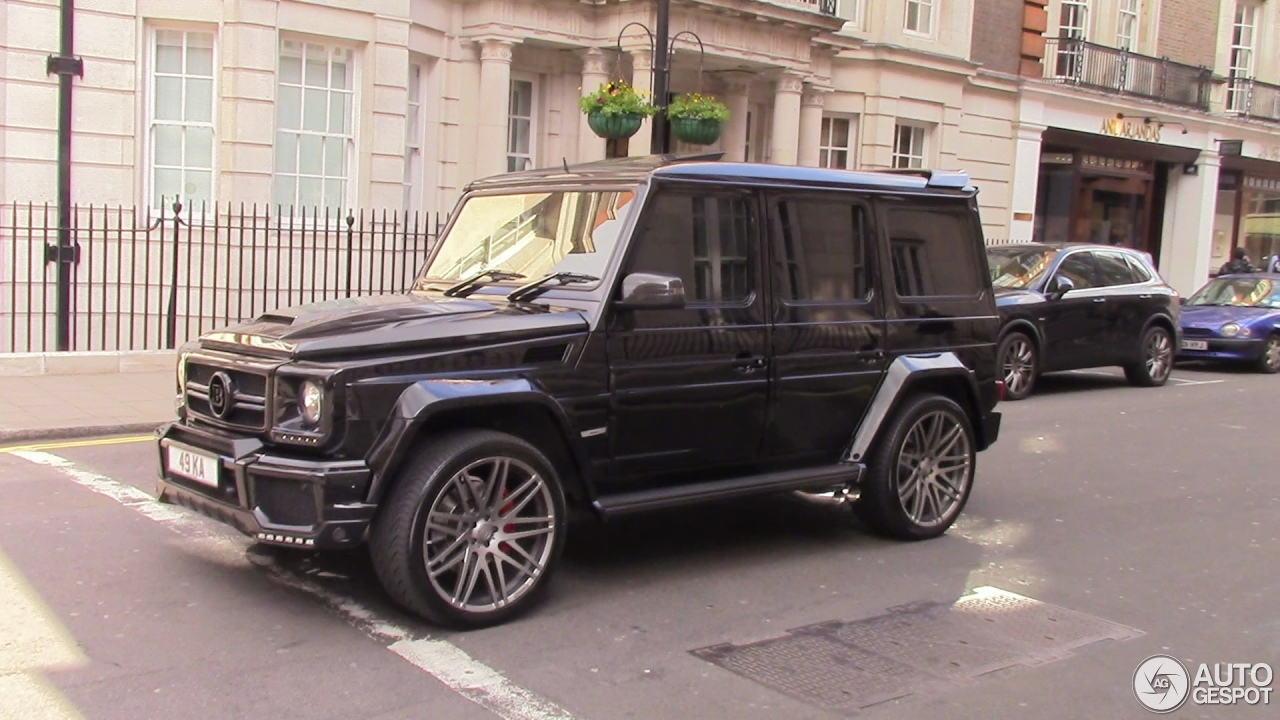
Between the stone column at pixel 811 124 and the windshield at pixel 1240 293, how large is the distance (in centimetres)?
648

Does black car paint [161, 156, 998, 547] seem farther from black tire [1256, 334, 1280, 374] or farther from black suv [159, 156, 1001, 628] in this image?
black tire [1256, 334, 1280, 374]

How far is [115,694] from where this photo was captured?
174 inches

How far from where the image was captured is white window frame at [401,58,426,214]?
1680cm

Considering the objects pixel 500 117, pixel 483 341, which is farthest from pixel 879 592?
pixel 500 117

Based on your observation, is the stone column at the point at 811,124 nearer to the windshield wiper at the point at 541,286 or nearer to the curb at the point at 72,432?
the curb at the point at 72,432

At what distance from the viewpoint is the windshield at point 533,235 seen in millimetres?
5934

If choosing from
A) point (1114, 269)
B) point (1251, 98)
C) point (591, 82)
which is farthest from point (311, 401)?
point (1251, 98)

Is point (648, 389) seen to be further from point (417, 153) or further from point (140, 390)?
point (417, 153)

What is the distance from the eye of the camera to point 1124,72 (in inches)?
1064

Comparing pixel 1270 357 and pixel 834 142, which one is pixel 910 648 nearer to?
Answer: pixel 1270 357

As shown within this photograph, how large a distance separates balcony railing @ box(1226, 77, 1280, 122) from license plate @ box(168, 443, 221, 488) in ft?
99.2

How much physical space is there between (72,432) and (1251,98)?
97.6 ft

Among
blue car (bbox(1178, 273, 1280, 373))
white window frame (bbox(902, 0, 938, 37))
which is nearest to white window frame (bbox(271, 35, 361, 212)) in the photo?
white window frame (bbox(902, 0, 938, 37))

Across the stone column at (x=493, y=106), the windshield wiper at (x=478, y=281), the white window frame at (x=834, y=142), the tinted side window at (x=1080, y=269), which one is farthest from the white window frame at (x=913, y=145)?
the windshield wiper at (x=478, y=281)
